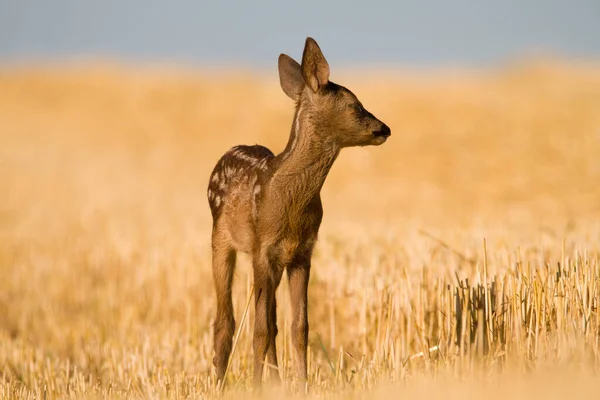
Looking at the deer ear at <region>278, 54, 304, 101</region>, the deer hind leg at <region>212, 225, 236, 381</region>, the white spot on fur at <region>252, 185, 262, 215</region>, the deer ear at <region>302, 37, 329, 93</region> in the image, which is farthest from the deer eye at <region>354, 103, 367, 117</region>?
the deer hind leg at <region>212, 225, 236, 381</region>

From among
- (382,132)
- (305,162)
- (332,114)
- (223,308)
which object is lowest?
(223,308)

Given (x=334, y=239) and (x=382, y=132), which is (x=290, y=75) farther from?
(x=334, y=239)

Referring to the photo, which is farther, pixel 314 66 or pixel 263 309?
pixel 263 309

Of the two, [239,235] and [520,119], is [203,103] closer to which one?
[520,119]

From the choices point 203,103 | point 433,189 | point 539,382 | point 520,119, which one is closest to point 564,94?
point 520,119

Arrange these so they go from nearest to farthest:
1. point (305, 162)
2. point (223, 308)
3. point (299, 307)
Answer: point (305, 162), point (299, 307), point (223, 308)

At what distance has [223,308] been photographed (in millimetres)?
7035

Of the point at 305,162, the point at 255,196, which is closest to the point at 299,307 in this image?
the point at 255,196

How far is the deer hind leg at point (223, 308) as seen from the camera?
6980mm

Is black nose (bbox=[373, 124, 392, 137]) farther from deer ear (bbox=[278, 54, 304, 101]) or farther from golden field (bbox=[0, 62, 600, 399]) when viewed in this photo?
golden field (bbox=[0, 62, 600, 399])

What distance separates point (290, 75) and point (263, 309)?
1.91 metres

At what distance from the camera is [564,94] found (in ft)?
105

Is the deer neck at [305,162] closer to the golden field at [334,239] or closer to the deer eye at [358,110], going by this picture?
the deer eye at [358,110]

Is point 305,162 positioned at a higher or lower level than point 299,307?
higher
